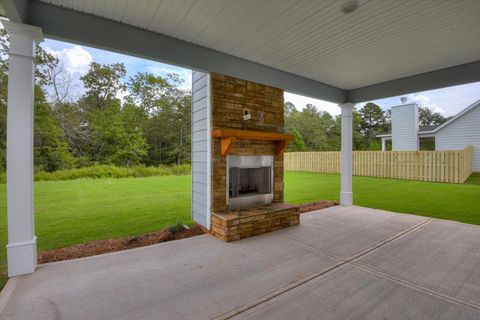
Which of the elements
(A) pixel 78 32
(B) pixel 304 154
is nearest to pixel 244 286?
(A) pixel 78 32

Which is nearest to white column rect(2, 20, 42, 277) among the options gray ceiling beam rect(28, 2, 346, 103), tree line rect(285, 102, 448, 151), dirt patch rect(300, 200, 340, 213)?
gray ceiling beam rect(28, 2, 346, 103)

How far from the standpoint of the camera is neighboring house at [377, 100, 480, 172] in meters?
10.5

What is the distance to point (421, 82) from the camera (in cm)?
→ 441

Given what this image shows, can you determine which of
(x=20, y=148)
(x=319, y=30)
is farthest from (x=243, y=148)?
(x=20, y=148)

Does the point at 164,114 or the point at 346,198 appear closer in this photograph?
the point at 346,198

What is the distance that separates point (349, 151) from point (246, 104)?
3.28 m

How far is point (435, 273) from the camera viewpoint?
2426 mm

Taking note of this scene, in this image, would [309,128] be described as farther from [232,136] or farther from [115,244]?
[115,244]

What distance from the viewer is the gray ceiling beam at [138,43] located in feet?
8.12

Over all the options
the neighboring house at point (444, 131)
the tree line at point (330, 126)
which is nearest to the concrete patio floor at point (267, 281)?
the neighboring house at point (444, 131)

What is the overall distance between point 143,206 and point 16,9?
4247 millimetres

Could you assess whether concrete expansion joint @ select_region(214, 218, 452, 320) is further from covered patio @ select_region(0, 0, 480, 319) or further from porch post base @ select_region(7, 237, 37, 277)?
porch post base @ select_region(7, 237, 37, 277)

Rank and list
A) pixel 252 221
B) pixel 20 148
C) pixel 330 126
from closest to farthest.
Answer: pixel 20 148 → pixel 252 221 → pixel 330 126

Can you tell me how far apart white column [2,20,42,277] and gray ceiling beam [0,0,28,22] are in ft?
0.24
